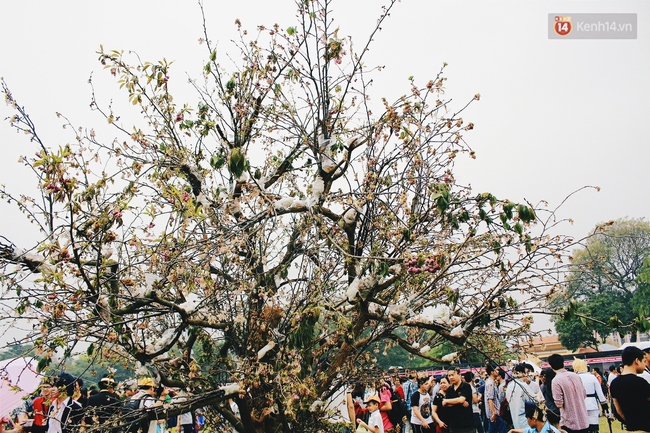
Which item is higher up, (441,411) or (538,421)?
(538,421)

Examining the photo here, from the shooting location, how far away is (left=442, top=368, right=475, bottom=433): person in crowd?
6.99m

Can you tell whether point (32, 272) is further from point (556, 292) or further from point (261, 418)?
point (556, 292)

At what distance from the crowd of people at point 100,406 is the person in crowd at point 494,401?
16.9 feet

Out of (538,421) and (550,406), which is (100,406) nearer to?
(538,421)

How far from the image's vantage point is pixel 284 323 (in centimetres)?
525

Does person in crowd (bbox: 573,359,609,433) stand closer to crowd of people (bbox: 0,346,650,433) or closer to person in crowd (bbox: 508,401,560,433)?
crowd of people (bbox: 0,346,650,433)

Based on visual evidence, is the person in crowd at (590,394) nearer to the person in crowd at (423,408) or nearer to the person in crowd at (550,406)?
the person in crowd at (550,406)

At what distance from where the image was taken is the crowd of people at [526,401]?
185 inches

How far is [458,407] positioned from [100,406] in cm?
480

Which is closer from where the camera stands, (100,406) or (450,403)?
(100,406)

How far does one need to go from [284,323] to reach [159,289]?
1.38 meters

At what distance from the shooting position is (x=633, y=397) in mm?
4590

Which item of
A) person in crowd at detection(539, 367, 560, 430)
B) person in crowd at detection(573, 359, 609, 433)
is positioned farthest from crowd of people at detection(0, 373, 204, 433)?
person in crowd at detection(573, 359, 609, 433)

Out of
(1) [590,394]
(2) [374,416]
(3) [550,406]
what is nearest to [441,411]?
(2) [374,416]
